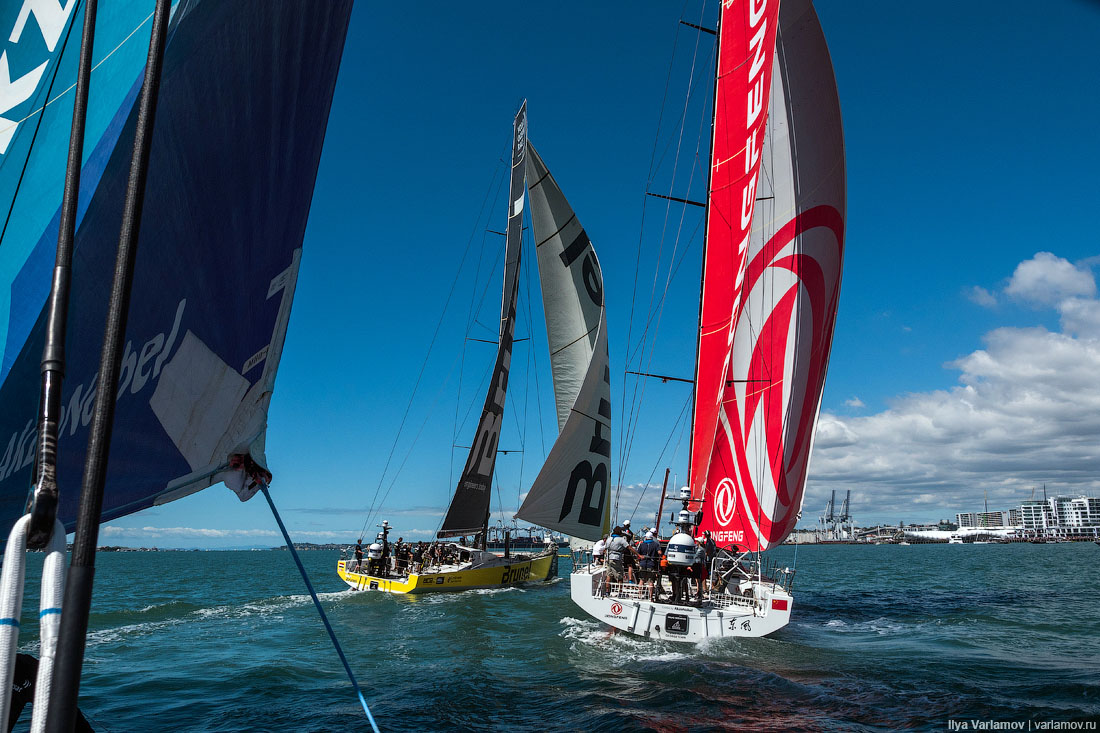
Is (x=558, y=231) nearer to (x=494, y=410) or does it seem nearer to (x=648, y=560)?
(x=494, y=410)

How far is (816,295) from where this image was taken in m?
15.5

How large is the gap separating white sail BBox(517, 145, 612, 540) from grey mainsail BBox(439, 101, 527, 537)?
2214mm

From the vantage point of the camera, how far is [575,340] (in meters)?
22.9

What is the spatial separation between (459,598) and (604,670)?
38.4 feet

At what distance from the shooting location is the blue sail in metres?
2.67

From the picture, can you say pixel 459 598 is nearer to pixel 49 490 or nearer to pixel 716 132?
pixel 716 132

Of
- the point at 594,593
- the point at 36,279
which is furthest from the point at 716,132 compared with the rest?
the point at 36,279

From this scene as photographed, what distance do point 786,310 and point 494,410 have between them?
41.0ft

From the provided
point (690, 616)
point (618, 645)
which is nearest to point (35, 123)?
point (690, 616)

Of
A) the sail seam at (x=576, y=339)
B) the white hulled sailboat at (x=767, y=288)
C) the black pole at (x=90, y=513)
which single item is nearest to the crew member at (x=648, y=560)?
the white hulled sailboat at (x=767, y=288)

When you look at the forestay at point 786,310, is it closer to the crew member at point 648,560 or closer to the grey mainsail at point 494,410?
the crew member at point 648,560

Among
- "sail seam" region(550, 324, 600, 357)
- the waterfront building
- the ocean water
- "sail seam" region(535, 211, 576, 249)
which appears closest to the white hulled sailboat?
the ocean water

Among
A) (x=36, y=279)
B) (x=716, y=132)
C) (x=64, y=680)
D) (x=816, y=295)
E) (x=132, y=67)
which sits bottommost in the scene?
(x=64, y=680)

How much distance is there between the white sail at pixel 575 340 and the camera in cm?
1778
